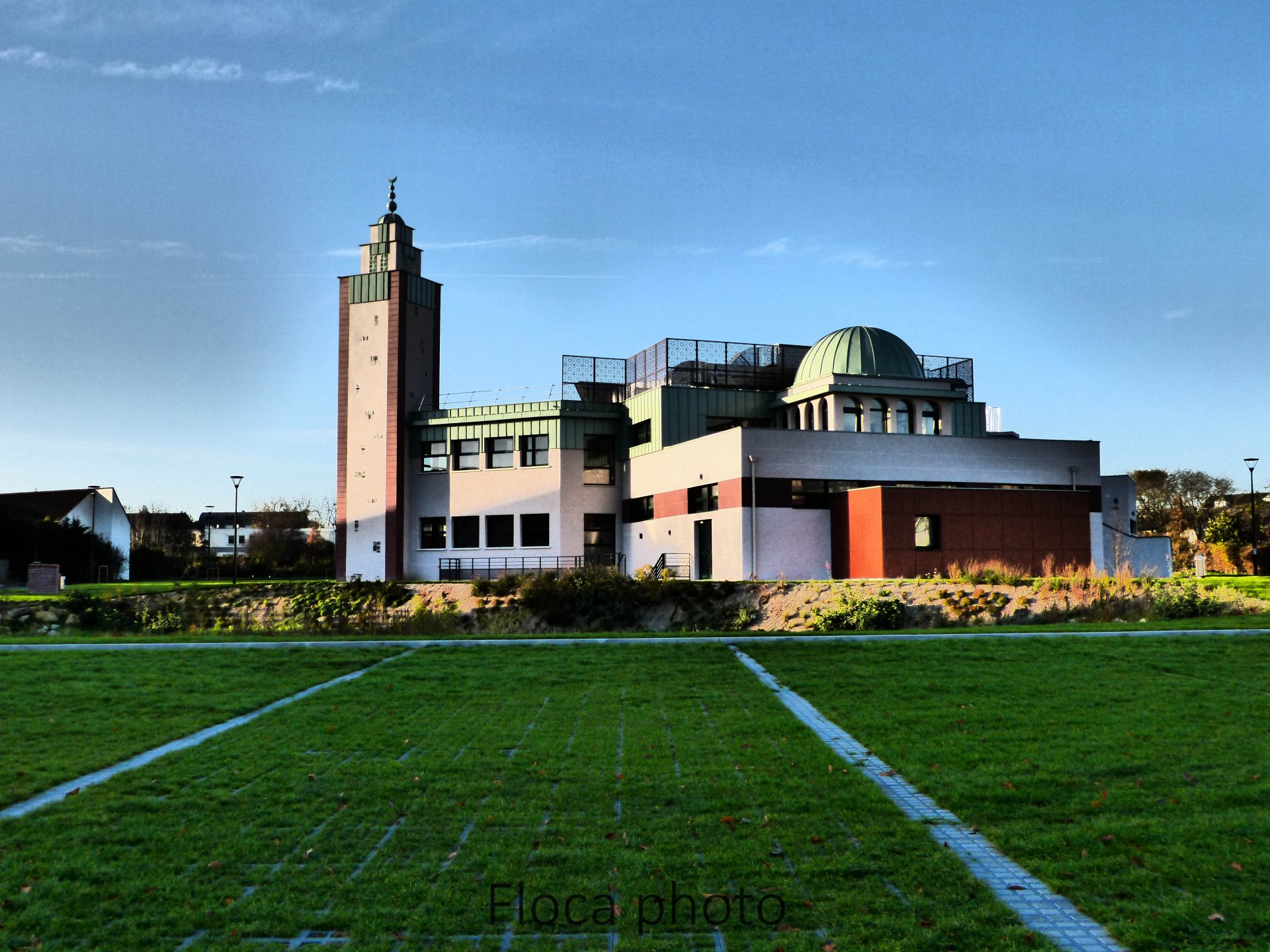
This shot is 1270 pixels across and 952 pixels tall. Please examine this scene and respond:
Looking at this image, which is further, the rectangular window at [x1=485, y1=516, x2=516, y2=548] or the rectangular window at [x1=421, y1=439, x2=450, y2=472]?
the rectangular window at [x1=421, y1=439, x2=450, y2=472]

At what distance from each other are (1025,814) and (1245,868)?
53.2 inches

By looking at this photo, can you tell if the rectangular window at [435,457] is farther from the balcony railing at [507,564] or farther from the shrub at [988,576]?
the shrub at [988,576]

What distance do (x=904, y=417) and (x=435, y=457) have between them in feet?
68.6

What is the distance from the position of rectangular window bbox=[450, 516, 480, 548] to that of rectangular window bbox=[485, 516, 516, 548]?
45 centimetres

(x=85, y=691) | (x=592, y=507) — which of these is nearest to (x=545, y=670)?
(x=85, y=691)

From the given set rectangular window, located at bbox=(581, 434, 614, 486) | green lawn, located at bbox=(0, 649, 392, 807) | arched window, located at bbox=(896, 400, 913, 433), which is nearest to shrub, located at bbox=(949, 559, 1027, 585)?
arched window, located at bbox=(896, 400, 913, 433)

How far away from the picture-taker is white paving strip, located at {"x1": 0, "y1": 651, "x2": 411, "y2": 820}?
Result: 6.91 metres

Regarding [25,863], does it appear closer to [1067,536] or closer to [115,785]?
[115,785]

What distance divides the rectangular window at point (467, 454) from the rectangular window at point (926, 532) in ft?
69.8

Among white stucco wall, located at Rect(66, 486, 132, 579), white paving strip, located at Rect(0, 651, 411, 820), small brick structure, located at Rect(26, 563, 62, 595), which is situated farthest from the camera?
white stucco wall, located at Rect(66, 486, 132, 579)

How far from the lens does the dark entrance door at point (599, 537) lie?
46250 millimetres

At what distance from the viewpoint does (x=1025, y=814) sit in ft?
21.3

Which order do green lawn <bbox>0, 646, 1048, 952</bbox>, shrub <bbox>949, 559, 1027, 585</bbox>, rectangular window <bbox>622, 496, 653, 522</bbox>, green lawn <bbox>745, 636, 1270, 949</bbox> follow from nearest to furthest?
green lawn <bbox>0, 646, 1048, 952</bbox>
green lawn <bbox>745, 636, 1270, 949</bbox>
shrub <bbox>949, 559, 1027, 585</bbox>
rectangular window <bbox>622, 496, 653, 522</bbox>

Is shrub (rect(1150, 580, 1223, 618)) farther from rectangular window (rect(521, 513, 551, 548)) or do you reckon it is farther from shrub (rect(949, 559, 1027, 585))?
rectangular window (rect(521, 513, 551, 548))
